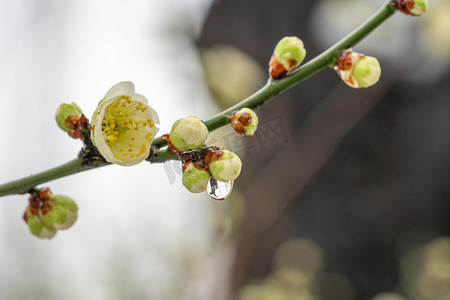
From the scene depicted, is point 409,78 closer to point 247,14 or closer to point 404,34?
point 404,34

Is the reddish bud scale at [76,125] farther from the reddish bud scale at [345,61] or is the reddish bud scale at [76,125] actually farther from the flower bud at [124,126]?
the reddish bud scale at [345,61]

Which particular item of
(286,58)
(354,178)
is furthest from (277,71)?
(354,178)

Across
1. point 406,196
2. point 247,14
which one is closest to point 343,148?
point 406,196

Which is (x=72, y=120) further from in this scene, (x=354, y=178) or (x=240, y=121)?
(x=354, y=178)

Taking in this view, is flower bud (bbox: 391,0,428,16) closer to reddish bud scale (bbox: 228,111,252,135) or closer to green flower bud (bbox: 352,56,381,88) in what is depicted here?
green flower bud (bbox: 352,56,381,88)

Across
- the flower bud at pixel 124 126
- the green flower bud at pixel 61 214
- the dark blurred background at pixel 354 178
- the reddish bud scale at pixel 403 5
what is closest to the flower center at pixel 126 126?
the flower bud at pixel 124 126

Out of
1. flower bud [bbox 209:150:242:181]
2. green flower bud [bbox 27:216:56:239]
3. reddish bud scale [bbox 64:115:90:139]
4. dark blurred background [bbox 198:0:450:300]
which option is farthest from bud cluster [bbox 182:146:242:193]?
dark blurred background [bbox 198:0:450:300]
